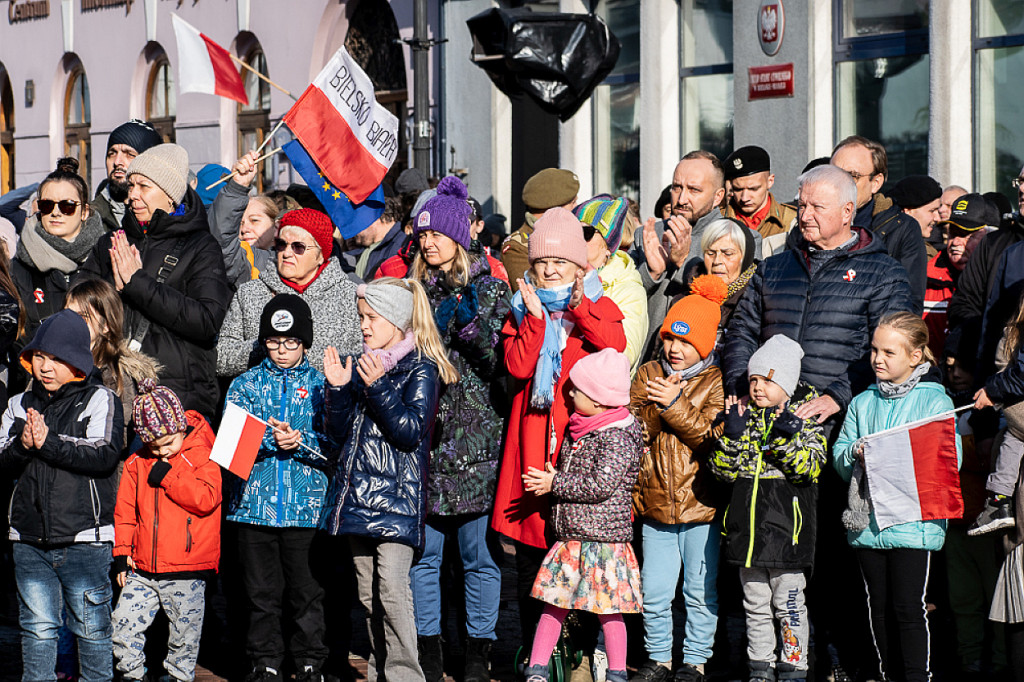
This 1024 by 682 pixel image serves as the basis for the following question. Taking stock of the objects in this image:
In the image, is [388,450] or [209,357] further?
[209,357]

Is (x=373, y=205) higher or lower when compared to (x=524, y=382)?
higher

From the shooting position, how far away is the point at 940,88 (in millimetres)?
12328

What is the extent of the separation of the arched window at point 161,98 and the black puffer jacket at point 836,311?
1646cm

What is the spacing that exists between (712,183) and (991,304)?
1.55m

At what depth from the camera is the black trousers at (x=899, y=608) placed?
6172mm

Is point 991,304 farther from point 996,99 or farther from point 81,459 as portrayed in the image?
point 996,99

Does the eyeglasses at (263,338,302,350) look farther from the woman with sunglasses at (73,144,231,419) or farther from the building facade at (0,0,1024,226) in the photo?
the building facade at (0,0,1024,226)

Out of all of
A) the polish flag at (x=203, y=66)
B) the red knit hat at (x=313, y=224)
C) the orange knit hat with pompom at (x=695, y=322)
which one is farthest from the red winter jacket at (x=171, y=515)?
the polish flag at (x=203, y=66)

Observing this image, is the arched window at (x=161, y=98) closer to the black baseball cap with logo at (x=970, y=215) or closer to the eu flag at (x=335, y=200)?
the eu flag at (x=335, y=200)

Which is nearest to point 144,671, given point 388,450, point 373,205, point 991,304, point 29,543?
point 29,543

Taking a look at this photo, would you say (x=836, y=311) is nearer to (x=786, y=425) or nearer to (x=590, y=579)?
(x=786, y=425)

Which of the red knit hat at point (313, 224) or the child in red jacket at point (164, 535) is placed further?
the red knit hat at point (313, 224)

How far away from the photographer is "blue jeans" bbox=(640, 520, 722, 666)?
6656mm

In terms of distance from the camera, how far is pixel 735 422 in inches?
249
